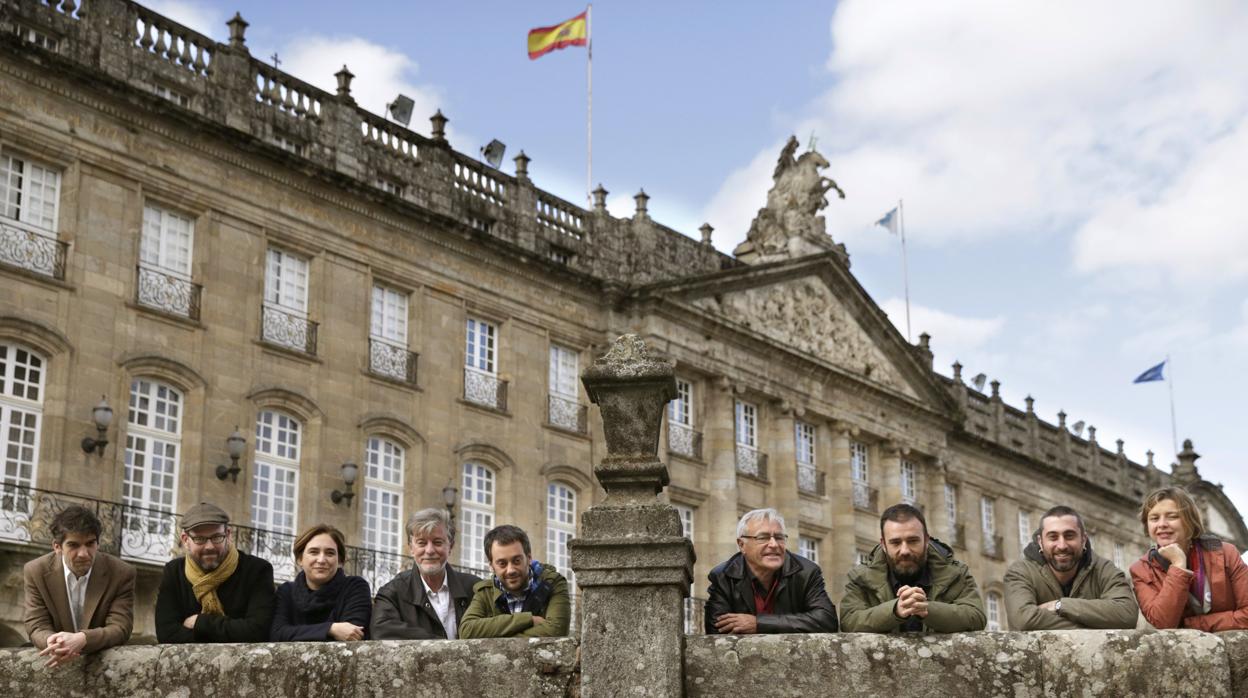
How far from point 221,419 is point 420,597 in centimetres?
1415

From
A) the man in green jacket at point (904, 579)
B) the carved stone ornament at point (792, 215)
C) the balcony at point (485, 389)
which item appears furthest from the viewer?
the carved stone ornament at point (792, 215)

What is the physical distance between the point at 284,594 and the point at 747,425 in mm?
23195

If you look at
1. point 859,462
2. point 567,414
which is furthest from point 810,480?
point 567,414

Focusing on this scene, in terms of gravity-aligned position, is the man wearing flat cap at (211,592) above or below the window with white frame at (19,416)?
below

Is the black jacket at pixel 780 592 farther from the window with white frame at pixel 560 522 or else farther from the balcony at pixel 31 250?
the window with white frame at pixel 560 522

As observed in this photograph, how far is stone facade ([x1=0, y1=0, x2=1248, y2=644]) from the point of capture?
20219mm

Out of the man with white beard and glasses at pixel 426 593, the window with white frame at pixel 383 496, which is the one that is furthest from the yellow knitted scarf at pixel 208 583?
the window with white frame at pixel 383 496

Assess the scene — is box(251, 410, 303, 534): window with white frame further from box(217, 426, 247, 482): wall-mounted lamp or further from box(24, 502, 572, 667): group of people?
box(24, 502, 572, 667): group of people

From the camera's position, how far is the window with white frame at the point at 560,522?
86.9 feet

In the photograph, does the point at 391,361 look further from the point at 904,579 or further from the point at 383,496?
the point at 904,579

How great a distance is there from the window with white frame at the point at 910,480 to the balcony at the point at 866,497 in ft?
4.88

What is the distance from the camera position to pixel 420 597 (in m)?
8.26

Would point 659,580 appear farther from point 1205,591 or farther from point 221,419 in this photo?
point 221,419

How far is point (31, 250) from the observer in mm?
20031
